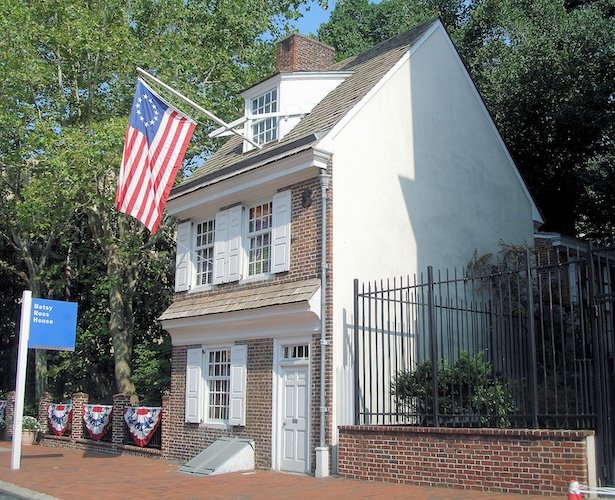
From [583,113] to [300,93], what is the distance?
9.10 meters

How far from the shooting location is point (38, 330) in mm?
15695

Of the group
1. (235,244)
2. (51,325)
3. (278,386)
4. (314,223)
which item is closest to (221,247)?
(235,244)

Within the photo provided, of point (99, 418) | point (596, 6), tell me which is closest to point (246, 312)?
point (99, 418)

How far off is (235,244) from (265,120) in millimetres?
3278

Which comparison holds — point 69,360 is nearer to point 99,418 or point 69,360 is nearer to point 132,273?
point 132,273

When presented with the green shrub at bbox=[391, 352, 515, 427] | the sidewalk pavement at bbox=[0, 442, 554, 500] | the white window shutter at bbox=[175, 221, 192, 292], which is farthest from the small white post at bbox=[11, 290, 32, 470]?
the green shrub at bbox=[391, 352, 515, 427]

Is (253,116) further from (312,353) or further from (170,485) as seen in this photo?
(170,485)

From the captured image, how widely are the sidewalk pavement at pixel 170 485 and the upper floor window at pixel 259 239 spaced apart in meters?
4.23

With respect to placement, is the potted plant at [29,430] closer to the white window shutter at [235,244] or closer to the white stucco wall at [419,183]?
the white window shutter at [235,244]

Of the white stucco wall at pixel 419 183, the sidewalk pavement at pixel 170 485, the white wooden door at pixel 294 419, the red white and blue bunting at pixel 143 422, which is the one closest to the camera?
the sidewalk pavement at pixel 170 485

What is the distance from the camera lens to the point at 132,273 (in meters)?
25.4

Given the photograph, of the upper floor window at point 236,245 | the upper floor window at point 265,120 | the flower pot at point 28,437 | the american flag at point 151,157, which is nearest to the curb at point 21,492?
the american flag at point 151,157

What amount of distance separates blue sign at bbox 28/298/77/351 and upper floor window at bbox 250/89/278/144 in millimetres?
5804

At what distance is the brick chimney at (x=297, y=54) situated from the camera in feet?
61.7
